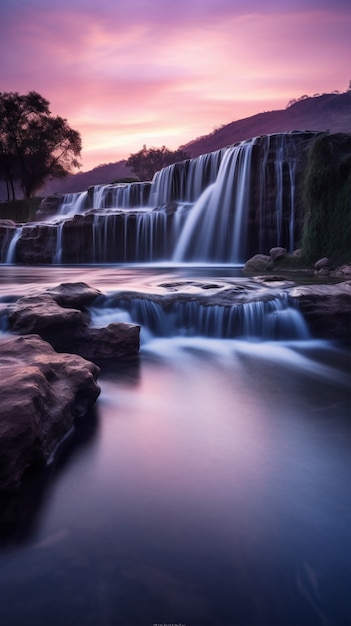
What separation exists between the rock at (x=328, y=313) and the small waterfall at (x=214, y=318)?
0.16 meters

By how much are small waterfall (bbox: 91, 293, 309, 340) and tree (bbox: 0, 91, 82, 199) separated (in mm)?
42645

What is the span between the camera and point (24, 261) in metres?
23.7

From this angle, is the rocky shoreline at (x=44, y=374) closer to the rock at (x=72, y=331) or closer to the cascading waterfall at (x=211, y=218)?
the rock at (x=72, y=331)

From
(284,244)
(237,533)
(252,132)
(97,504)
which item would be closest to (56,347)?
(97,504)

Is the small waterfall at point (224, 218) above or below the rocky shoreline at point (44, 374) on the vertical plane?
above

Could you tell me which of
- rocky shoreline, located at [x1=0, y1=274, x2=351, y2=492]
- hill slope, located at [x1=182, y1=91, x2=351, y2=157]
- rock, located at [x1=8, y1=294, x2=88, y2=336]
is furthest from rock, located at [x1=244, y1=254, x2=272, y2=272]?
hill slope, located at [x1=182, y1=91, x2=351, y2=157]

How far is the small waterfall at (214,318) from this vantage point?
732 cm

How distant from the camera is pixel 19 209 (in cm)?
4378

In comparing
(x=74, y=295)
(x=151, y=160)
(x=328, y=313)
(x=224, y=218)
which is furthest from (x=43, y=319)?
(x=151, y=160)

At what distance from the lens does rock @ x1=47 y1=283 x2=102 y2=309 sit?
7.22 metres

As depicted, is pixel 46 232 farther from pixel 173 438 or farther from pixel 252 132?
pixel 252 132

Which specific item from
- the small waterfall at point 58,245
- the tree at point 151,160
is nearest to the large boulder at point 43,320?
the small waterfall at point 58,245

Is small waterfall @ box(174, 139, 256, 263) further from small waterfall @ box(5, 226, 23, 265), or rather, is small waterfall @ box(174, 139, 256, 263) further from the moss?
small waterfall @ box(5, 226, 23, 265)

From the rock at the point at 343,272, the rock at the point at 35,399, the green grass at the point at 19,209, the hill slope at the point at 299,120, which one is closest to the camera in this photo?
the rock at the point at 35,399
